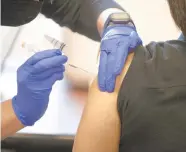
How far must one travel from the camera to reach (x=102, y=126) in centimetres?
81

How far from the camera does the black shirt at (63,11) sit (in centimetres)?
130

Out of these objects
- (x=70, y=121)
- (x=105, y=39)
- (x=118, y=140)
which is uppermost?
(x=105, y=39)

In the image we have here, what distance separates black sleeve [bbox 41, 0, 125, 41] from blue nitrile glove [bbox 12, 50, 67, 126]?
1.39 feet

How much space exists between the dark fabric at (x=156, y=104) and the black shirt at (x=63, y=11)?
0.69 meters

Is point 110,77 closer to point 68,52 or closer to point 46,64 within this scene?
point 46,64

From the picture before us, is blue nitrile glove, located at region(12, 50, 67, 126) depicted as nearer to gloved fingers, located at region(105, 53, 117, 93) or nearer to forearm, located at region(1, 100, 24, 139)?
forearm, located at region(1, 100, 24, 139)

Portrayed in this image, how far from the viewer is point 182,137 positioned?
2.39 feet

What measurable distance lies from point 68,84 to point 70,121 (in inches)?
8.4

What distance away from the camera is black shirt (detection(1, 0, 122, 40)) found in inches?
51.3

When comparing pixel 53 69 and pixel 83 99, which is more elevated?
pixel 53 69

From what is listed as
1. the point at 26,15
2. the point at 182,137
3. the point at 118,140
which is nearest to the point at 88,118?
the point at 118,140

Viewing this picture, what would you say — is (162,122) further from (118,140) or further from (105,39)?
(105,39)

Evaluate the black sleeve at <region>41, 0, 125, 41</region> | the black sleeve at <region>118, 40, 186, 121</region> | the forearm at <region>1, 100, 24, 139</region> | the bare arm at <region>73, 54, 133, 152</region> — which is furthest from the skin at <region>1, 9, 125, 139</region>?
the black sleeve at <region>41, 0, 125, 41</region>

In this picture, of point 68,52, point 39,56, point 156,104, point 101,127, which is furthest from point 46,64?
point 68,52
